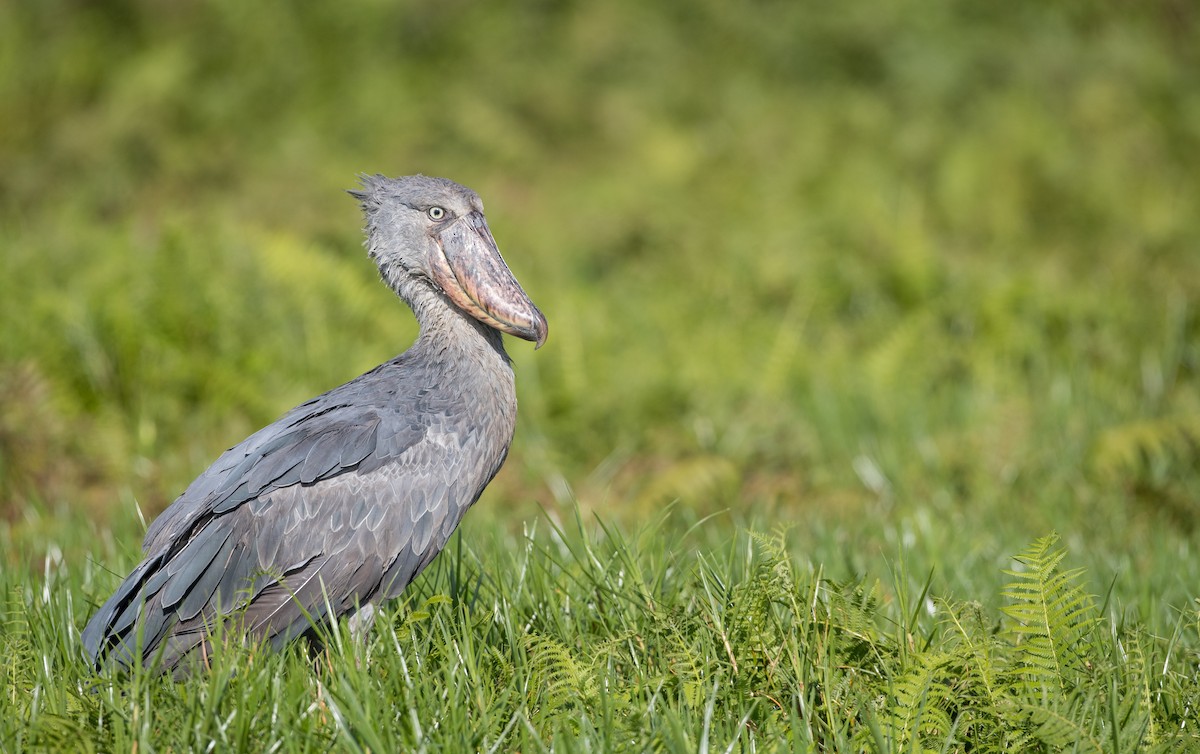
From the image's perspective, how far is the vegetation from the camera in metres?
3.17

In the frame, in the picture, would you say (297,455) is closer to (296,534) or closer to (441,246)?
(296,534)

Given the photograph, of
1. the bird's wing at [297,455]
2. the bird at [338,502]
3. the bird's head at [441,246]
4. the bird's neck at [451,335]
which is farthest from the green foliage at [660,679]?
the bird's head at [441,246]

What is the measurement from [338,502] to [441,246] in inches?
38.2

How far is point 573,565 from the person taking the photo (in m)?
4.18

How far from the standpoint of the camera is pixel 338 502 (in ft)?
11.9

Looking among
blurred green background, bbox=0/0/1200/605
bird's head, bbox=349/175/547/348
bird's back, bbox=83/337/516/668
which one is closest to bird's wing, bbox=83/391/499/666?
bird's back, bbox=83/337/516/668

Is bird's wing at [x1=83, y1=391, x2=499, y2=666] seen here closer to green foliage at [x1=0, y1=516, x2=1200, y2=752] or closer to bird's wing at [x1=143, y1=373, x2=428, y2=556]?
bird's wing at [x1=143, y1=373, x2=428, y2=556]

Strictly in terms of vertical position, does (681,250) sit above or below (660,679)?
below

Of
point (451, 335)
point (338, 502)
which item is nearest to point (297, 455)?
point (338, 502)

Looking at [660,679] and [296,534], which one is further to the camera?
[296,534]

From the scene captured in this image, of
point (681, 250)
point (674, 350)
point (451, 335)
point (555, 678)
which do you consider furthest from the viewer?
point (681, 250)

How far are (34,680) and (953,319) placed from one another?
6.67 metres

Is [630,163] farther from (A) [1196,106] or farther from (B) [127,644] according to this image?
(B) [127,644]

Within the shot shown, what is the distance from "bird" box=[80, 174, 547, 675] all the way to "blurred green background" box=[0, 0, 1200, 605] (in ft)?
2.70
